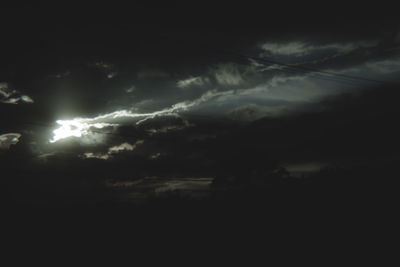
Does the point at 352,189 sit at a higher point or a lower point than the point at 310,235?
higher

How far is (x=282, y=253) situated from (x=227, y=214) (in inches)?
394

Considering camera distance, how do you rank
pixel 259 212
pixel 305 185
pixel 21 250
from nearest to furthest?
pixel 21 250
pixel 259 212
pixel 305 185

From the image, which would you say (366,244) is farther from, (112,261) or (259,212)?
(112,261)

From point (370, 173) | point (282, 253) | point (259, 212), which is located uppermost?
point (370, 173)

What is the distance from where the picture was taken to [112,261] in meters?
20.4

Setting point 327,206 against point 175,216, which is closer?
point 327,206

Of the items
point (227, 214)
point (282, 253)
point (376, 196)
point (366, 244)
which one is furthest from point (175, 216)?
point (376, 196)

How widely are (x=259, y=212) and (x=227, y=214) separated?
381 cm

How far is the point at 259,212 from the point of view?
28750 millimetres

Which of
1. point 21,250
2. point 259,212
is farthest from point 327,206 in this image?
point 21,250

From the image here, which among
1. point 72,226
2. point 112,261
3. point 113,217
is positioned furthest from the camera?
point 113,217

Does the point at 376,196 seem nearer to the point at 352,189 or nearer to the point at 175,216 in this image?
the point at 352,189

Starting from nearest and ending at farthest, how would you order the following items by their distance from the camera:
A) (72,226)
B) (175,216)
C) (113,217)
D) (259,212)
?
(72,226) → (113,217) → (259,212) → (175,216)

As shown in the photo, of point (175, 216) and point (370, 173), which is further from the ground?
point (370, 173)
